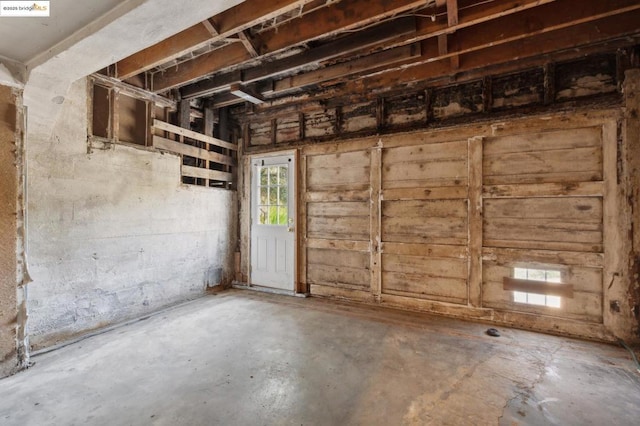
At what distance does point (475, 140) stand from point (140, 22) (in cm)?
331

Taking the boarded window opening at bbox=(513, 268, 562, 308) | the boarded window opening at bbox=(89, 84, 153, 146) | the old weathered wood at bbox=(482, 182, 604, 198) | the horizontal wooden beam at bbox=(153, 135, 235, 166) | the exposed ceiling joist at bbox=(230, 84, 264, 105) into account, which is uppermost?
the exposed ceiling joist at bbox=(230, 84, 264, 105)

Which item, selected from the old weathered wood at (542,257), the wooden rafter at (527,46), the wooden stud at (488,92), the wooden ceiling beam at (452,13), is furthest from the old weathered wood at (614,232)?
the wooden ceiling beam at (452,13)

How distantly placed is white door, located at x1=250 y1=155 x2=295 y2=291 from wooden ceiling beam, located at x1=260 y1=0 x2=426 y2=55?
6.24 ft

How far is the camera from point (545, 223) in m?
2.99

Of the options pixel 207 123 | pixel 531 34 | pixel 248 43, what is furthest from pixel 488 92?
pixel 207 123

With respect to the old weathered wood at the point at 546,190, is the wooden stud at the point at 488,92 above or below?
above

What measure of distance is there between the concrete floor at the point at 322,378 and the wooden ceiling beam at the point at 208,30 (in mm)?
2711

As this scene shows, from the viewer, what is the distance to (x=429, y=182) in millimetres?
3525

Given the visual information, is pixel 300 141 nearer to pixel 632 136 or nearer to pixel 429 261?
pixel 429 261

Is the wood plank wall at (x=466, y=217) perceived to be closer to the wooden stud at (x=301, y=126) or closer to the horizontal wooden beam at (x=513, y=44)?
the wooden stud at (x=301, y=126)

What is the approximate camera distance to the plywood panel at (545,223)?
2824mm

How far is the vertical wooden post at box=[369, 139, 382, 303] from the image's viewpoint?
149 inches

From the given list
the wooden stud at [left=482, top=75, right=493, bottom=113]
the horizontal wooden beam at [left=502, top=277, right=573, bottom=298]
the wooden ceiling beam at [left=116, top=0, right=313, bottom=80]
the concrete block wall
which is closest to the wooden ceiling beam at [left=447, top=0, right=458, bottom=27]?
the wooden ceiling beam at [left=116, top=0, right=313, bottom=80]

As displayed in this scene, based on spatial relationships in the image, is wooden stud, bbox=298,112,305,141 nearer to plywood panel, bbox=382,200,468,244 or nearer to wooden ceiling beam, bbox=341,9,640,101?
wooden ceiling beam, bbox=341,9,640,101
